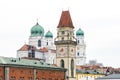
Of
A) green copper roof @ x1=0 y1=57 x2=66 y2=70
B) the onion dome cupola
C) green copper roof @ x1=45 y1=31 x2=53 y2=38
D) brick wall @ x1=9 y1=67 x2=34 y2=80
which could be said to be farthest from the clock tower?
green copper roof @ x1=45 y1=31 x2=53 y2=38

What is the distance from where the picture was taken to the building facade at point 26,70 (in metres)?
91.8

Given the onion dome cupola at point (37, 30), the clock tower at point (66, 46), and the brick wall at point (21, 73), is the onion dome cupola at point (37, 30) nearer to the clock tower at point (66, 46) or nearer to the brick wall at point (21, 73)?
the clock tower at point (66, 46)

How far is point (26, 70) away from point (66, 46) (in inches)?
1046

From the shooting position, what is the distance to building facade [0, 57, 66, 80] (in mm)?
91750

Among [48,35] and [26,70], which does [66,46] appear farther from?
[48,35]

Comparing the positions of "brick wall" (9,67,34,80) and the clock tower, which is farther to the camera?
the clock tower

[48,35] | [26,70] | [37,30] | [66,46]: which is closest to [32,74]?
[26,70]

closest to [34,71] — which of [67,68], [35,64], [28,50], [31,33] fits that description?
[35,64]

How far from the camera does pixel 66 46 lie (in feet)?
404

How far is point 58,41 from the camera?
124 meters

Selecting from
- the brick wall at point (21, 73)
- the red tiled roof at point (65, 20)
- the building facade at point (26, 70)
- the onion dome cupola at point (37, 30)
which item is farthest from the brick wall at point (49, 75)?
the onion dome cupola at point (37, 30)

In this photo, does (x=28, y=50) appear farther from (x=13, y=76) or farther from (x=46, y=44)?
(x=13, y=76)

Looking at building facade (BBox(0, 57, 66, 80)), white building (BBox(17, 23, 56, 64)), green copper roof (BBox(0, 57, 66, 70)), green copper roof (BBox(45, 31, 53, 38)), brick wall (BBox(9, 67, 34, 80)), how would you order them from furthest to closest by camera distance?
green copper roof (BBox(45, 31, 53, 38))
white building (BBox(17, 23, 56, 64))
brick wall (BBox(9, 67, 34, 80))
green copper roof (BBox(0, 57, 66, 70))
building facade (BBox(0, 57, 66, 80))

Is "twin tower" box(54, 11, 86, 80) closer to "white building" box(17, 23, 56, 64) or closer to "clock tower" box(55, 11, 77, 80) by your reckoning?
"clock tower" box(55, 11, 77, 80)
